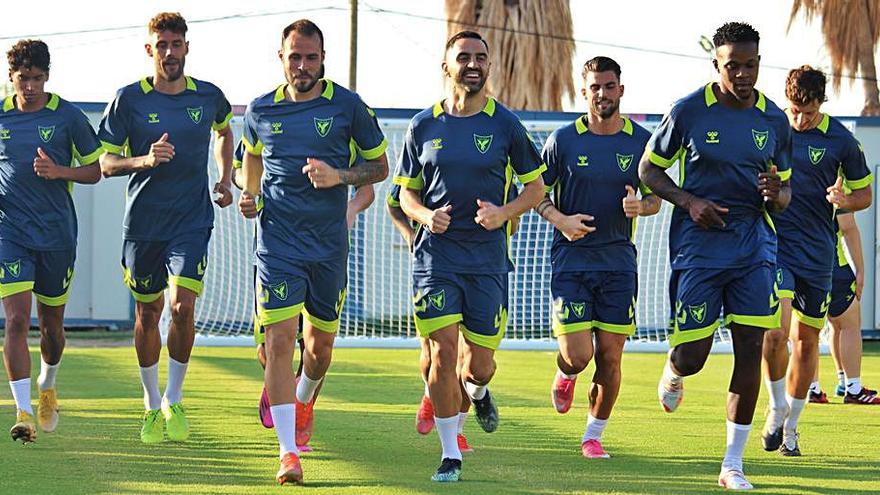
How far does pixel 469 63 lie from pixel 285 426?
6.99 ft

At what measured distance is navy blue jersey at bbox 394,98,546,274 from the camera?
845 centimetres

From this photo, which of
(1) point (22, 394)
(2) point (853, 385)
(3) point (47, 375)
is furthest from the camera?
(2) point (853, 385)

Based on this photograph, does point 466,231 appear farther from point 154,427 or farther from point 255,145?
point 154,427

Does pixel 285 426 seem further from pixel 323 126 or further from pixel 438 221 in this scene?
pixel 323 126

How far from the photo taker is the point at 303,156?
8492mm

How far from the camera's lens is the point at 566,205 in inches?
382

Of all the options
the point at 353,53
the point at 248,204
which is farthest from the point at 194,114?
the point at 353,53

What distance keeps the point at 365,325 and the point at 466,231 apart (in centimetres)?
1261

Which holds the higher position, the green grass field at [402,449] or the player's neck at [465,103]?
the player's neck at [465,103]

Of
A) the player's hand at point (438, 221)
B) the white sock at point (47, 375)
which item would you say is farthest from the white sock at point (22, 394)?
the player's hand at point (438, 221)

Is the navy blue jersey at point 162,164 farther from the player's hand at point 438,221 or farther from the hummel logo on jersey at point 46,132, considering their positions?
the player's hand at point 438,221

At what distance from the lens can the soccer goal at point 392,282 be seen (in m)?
20.8

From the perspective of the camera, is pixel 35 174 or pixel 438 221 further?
pixel 35 174

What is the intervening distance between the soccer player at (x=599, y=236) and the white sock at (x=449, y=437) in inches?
54.7
